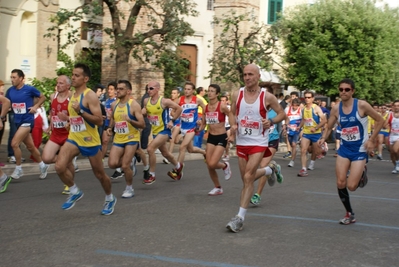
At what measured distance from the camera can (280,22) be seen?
85.1 feet

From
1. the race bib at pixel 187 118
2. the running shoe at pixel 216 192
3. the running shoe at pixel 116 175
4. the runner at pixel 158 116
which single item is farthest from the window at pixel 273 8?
the running shoe at pixel 216 192

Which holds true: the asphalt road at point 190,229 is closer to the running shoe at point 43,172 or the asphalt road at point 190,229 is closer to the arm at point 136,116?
the running shoe at point 43,172

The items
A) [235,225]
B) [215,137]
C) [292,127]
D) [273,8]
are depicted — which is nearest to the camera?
[235,225]

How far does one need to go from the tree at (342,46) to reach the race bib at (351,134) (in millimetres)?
24897

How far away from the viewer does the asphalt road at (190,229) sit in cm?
676

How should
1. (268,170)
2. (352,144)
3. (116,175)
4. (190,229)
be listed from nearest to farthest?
(190,229) < (352,144) < (268,170) < (116,175)

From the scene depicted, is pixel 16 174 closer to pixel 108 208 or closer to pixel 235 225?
pixel 108 208

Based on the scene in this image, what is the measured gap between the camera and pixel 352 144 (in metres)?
9.12

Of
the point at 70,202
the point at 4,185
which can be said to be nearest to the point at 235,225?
the point at 70,202

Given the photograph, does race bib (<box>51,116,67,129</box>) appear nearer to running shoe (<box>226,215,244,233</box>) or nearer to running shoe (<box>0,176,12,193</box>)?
running shoe (<box>0,176,12,193</box>)

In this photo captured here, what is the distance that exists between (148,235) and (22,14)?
2018cm

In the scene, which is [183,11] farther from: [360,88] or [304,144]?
[360,88]

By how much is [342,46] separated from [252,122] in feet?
87.9

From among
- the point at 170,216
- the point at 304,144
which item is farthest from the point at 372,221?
the point at 304,144
